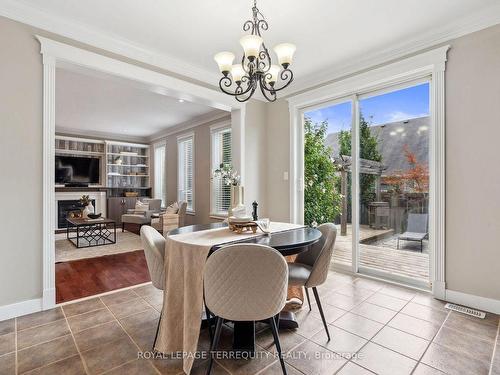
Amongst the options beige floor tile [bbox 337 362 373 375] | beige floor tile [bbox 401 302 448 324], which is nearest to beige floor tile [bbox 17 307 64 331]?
beige floor tile [bbox 337 362 373 375]

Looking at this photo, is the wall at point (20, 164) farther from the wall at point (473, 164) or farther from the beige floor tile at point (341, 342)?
the wall at point (473, 164)

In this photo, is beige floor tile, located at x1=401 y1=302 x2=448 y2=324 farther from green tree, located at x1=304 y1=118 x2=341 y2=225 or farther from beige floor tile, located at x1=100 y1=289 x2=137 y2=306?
beige floor tile, located at x1=100 y1=289 x2=137 y2=306

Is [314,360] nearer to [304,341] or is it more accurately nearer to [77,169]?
[304,341]

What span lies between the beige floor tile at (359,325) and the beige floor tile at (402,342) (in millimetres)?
54

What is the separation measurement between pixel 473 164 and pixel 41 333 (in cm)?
409

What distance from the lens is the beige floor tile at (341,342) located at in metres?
1.95

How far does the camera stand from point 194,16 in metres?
2.57

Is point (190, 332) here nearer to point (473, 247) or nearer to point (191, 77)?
point (473, 247)

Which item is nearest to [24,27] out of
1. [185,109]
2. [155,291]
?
[155,291]

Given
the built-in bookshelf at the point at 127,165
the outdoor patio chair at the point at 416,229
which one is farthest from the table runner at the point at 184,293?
the built-in bookshelf at the point at 127,165

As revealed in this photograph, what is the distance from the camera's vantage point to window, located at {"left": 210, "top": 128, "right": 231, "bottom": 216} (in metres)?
5.78

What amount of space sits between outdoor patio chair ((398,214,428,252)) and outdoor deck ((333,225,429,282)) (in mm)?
74

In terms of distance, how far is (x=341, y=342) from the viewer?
206 centimetres

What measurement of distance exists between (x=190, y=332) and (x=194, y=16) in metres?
2.66
